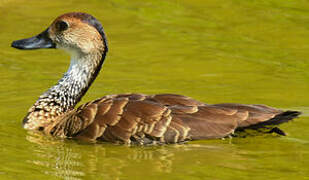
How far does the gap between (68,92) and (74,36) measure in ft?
2.56

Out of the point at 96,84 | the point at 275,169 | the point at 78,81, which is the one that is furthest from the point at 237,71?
the point at 275,169

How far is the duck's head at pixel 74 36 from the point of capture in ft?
35.6

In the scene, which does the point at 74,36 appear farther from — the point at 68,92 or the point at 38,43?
the point at 68,92

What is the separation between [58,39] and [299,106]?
3.71 m

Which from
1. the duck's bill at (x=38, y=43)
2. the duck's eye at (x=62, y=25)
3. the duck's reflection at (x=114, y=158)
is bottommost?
the duck's reflection at (x=114, y=158)

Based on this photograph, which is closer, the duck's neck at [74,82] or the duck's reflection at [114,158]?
the duck's reflection at [114,158]

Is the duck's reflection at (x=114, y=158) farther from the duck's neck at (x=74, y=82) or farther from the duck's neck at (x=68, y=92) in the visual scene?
the duck's neck at (x=74, y=82)

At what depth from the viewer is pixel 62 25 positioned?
435 inches

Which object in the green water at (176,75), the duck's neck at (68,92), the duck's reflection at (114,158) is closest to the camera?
the duck's reflection at (114,158)

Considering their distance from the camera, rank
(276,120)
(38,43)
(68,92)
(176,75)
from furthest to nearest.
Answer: (176,75)
(38,43)
(68,92)
(276,120)

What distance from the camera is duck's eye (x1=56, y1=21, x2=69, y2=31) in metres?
11.0

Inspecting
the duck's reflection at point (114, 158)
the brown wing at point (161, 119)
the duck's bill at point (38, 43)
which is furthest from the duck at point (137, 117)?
the duck's bill at point (38, 43)

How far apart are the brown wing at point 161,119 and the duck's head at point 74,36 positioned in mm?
1086

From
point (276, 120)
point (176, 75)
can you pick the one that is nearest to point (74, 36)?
point (276, 120)
